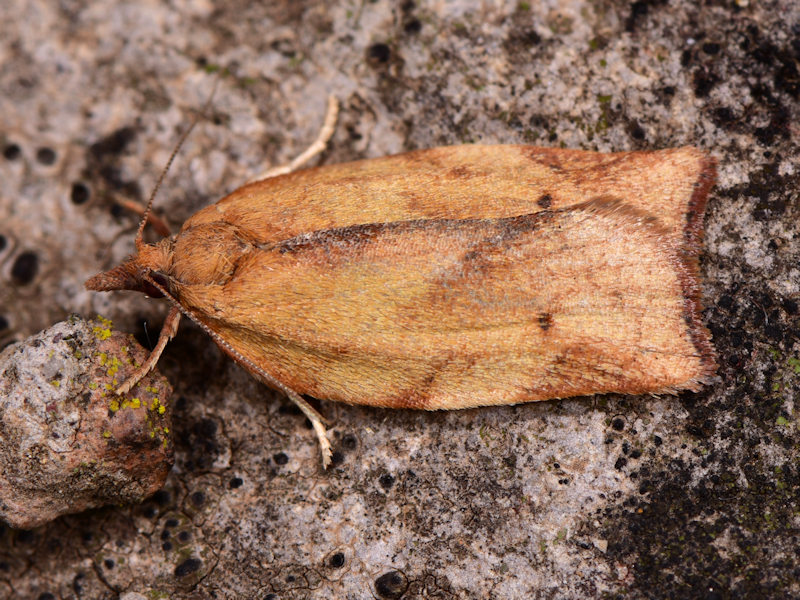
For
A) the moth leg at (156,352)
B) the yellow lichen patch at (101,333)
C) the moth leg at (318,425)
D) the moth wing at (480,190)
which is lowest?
the moth leg at (318,425)

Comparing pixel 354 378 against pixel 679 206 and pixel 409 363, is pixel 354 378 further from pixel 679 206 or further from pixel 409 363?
pixel 679 206

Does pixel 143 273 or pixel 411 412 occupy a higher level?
pixel 143 273

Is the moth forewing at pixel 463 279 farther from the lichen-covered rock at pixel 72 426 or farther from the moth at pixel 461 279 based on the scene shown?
the lichen-covered rock at pixel 72 426

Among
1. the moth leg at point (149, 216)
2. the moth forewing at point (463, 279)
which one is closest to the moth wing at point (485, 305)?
the moth forewing at point (463, 279)

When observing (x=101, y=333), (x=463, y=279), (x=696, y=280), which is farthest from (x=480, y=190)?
(x=101, y=333)

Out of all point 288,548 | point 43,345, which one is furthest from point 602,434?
point 43,345

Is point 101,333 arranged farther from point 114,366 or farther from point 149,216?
point 149,216
